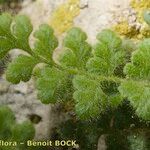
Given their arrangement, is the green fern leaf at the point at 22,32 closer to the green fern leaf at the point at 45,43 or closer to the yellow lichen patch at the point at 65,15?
the green fern leaf at the point at 45,43

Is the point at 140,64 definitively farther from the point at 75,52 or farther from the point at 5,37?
the point at 5,37

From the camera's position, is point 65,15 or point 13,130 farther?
point 65,15

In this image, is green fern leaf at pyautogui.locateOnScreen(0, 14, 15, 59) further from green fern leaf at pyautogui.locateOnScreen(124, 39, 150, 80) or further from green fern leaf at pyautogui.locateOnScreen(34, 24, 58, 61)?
green fern leaf at pyautogui.locateOnScreen(124, 39, 150, 80)

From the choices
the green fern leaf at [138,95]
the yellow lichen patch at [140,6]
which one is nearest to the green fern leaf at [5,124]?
the green fern leaf at [138,95]

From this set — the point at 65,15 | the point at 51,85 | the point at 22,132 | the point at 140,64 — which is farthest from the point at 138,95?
the point at 65,15

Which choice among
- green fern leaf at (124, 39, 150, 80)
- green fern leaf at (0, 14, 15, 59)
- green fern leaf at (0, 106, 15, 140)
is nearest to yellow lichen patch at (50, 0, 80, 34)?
green fern leaf at (0, 14, 15, 59)

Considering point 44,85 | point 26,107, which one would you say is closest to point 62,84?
point 44,85
